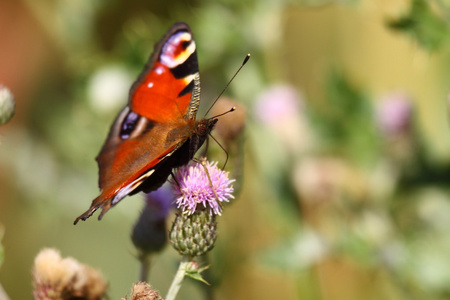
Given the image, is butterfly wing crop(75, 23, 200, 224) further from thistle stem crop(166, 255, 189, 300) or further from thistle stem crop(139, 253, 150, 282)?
thistle stem crop(166, 255, 189, 300)

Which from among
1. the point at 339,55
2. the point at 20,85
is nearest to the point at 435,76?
the point at 339,55

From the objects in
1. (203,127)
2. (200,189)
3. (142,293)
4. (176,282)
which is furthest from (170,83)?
(142,293)

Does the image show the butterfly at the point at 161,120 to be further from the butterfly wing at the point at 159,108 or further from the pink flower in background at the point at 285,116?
the pink flower in background at the point at 285,116

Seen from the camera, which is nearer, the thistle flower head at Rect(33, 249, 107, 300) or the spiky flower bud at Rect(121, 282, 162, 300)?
the spiky flower bud at Rect(121, 282, 162, 300)

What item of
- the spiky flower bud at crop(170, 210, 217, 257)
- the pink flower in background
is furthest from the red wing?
the pink flower in background

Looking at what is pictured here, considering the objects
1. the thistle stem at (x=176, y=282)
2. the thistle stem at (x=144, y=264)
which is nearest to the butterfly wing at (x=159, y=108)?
the thistle stem at (x=144, y=264)

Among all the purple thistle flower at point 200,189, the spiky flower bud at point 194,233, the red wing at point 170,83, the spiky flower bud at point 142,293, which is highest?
the red wing at point 170,83

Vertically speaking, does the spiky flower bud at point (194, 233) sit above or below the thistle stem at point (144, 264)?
above
